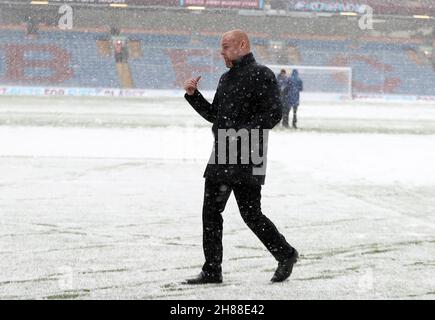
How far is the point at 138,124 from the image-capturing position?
20422 mm

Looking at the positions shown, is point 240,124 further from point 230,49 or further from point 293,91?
point 293,91

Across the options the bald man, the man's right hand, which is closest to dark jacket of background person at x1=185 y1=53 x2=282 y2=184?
the bald man

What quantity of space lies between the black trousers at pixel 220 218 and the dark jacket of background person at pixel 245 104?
0.07 meters

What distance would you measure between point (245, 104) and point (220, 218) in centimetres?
73

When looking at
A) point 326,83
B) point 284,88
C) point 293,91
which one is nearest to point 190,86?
point 284,88

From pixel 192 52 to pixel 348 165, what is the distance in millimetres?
32995

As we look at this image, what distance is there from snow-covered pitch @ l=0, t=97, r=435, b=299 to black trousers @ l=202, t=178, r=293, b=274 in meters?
0.21

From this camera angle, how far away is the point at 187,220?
292 inches

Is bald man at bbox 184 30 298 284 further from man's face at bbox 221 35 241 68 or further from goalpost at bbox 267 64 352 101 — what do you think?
goalpost at bbox 267 64 352 101

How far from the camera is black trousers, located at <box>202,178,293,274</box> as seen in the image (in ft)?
15.5

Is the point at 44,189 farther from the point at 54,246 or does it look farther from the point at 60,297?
the point at 60,297

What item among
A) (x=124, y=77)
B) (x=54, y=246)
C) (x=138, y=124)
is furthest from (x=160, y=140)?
(x=124, y=77)

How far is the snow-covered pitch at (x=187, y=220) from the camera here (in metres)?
4.86

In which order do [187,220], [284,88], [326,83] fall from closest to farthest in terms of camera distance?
[187,220] < [284,88] < [326,83]
